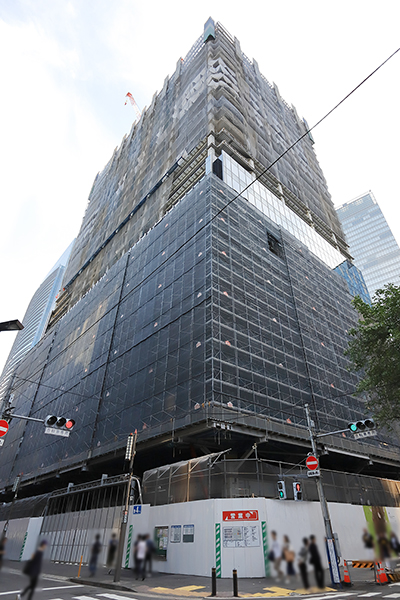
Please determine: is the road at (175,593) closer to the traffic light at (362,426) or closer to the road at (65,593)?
the road at (65,593)

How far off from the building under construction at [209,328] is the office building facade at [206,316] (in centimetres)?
16

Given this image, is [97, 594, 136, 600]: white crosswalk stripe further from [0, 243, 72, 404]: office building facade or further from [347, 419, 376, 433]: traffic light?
[0, 243, 72, 404]: office building facade

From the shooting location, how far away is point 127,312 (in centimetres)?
3284

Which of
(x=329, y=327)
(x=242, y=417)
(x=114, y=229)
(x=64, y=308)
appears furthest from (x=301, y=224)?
(x=64, y=308)

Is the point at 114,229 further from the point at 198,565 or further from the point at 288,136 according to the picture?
the point at 198,565

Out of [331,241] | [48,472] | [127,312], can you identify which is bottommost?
[48,472]

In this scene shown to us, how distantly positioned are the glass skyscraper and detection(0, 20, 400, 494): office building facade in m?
71.1

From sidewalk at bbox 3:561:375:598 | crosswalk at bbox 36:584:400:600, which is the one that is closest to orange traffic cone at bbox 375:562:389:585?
sidewalk at bbox 3:561:375:598

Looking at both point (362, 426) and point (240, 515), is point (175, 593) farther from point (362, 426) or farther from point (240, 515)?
point (362, 426)

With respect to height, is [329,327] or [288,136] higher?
[288,136]

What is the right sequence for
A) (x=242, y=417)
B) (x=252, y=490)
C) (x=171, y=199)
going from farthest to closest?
(x=171, y=199) → (x=242, y=417) → (x=252, y=490)

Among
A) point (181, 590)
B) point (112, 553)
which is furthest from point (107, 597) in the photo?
point (112, 553)

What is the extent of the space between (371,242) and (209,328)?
419ft

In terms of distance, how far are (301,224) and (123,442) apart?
36407mm
